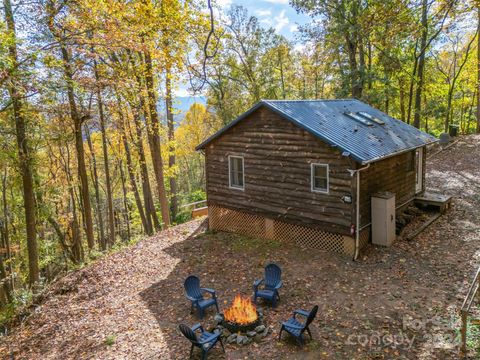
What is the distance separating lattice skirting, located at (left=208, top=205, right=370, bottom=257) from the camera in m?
12.1

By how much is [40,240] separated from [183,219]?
10.2 meters

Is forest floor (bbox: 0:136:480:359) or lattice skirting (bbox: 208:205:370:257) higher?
lattice skirting (bbox: 208:205:370:257)

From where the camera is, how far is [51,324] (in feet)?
36.2

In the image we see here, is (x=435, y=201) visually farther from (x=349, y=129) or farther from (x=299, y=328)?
(x=299, y=328)

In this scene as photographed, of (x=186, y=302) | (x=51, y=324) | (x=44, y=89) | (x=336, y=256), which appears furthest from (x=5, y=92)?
(x=336, y=256)

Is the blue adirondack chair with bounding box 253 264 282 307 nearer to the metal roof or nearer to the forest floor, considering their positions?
the forest floor

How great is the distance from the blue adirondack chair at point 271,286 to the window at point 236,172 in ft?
17.1

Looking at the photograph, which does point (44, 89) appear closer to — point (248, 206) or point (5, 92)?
point (5, 92)

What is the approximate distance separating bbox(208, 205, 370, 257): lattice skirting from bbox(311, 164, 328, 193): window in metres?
1.52

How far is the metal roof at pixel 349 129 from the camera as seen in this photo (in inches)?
449

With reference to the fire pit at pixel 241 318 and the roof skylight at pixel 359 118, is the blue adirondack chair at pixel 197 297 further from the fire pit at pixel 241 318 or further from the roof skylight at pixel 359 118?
the roof skylight at pixel 359 118

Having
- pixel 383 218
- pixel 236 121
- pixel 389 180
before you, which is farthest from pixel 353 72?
pixel 383 218

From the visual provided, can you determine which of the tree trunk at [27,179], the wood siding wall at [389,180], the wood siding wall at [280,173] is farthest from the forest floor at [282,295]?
the tree trunk at [27,179]

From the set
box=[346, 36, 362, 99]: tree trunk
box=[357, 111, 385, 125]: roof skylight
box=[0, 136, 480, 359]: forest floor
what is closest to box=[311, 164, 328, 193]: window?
box=[0, 136, 480, 359]: forest floor
